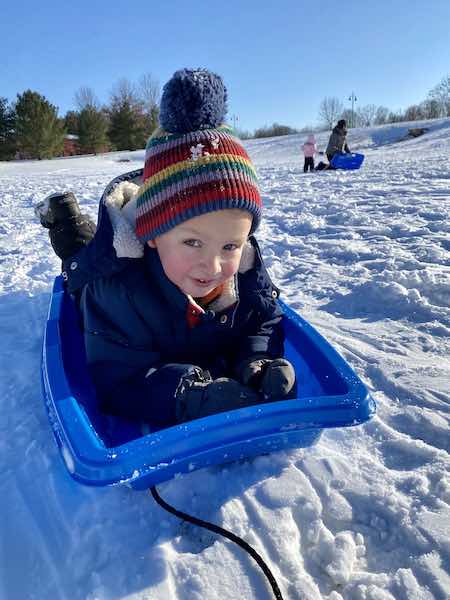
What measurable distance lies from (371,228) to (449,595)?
3224 mm

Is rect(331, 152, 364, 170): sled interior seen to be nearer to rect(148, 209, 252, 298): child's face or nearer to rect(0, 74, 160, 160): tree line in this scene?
rect(148, 209, 252, 298): child's face

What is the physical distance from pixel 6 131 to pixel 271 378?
3009 centimetres

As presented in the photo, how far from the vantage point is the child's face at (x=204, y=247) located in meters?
1.41

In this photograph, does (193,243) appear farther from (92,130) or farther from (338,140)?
(92,130)

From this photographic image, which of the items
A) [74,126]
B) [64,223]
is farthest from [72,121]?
[64,223]

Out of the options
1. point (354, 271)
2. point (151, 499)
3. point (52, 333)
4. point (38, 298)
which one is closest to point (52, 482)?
point (151, 499)

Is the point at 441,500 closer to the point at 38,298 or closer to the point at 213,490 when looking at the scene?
the point at 213,490

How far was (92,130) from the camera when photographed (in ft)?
91.1

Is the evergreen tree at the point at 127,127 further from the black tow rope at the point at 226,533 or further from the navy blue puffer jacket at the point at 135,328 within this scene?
the black tow rope at the point at 226,533

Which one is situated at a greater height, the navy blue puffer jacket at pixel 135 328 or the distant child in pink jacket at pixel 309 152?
the distant child in pink jacket at pixel 309 152

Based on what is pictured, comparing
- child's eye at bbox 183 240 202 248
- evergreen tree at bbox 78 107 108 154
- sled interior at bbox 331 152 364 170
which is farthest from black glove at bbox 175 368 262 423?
evergreen tree at bbox 78 107 108 154

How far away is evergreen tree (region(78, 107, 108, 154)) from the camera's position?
90.7 ft

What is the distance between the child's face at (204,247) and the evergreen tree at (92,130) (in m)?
29.1

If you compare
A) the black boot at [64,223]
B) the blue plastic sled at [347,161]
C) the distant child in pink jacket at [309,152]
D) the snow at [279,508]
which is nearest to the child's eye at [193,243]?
the snow at [279,508]
